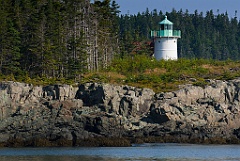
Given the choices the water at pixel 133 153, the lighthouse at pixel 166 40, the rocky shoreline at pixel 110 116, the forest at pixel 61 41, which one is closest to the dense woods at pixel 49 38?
the forest at pixel 61 41

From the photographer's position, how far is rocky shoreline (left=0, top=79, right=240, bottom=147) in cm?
5653

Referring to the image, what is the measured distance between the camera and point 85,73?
223 ft

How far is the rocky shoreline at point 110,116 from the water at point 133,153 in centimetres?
170

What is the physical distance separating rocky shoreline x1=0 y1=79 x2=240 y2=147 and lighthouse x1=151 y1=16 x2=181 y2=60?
16897 mm

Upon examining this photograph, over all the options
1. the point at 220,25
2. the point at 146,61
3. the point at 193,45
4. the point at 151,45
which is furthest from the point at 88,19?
the point at 220,25

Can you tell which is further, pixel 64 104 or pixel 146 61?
pixel 146 61

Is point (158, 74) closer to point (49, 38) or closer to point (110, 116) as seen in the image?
point (49, 38)

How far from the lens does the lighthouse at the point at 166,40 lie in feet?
256

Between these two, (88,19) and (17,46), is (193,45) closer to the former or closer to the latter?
(88,19)

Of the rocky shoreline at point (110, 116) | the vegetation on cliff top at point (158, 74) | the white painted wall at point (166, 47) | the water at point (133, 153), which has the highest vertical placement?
the white painted wall at point (166, 47)

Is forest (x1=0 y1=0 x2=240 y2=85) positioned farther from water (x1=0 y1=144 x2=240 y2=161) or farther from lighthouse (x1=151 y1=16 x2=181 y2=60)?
water (x1=0 y1=144 x2=240 y2=161)

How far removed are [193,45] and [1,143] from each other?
75230 mm

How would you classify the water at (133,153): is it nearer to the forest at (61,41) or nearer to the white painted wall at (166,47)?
the forest at (61,41)

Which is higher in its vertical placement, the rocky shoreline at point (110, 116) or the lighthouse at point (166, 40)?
the lighthouse at point (166, 40)
